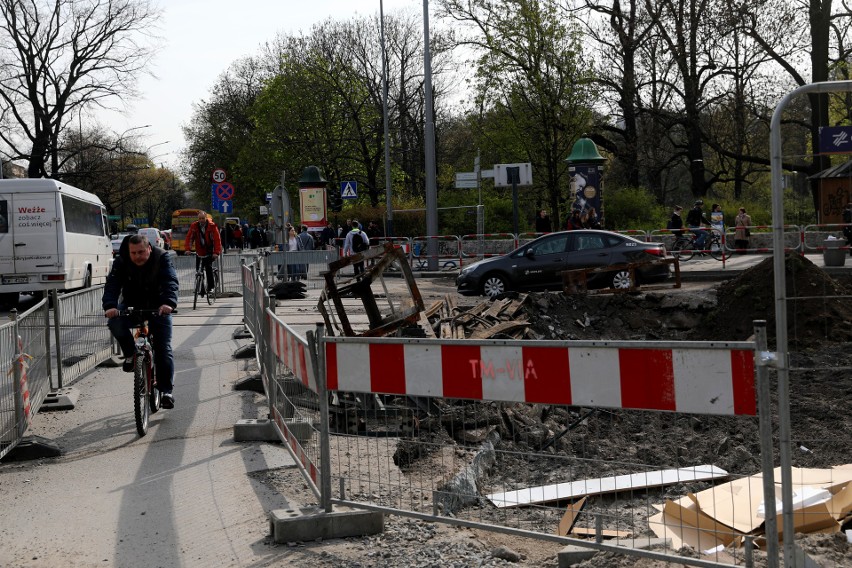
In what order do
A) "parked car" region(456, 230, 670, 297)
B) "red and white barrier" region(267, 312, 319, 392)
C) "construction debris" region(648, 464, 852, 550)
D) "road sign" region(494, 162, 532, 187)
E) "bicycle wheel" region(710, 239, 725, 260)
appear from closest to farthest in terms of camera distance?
"construction debris" region(648, 464, 852, 550) → "red and white barrier" region(267, 312, 319, 392) → "parked car" region(456, 230, 670, 297) → "bicycle wheel" region(710, 239, 725, 260) → "road sign" region(494, 162, 532, 187)

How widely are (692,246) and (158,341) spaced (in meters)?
22.9

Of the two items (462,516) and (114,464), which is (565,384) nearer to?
(462,516)

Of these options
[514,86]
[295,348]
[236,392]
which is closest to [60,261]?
[236,392]

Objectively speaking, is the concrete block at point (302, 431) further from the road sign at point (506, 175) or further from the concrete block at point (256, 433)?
the road sign at point (506, 175)

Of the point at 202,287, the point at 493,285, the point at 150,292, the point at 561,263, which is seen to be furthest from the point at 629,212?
the point at 150,292

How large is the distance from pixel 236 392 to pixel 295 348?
14.4 feet

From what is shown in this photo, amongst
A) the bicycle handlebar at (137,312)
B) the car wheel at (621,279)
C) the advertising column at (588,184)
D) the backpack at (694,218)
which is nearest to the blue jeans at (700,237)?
the backpack at (694,218)

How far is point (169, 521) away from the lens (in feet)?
19.4

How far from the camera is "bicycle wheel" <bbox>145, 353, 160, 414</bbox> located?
877 cm

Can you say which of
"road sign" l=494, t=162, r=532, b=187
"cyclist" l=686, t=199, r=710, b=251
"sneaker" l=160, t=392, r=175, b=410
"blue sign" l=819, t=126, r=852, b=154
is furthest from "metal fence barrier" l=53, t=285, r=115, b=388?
"cyclist" l=686, t=199, r=710, b=251

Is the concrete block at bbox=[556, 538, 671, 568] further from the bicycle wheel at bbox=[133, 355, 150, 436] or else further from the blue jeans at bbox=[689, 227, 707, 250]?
the blue jeans at bbox=[689, 227, 707, 250]

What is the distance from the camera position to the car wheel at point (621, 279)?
67.9ft

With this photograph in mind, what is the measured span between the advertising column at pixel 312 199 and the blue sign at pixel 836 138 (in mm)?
34368

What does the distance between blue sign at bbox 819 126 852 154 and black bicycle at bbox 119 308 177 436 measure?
550 cm
